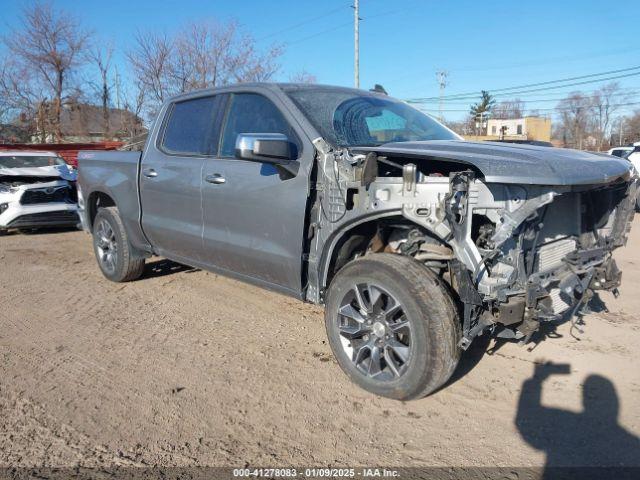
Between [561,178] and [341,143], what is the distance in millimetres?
1475

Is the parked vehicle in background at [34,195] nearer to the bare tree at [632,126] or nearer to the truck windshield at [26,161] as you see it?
the truck windshield at [26,161]

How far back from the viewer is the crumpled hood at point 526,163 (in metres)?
2.76

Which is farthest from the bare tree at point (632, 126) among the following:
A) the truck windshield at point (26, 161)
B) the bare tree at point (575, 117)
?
the truck windshield at point (26, 161)

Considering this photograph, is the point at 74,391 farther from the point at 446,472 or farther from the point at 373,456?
the point at 446,472

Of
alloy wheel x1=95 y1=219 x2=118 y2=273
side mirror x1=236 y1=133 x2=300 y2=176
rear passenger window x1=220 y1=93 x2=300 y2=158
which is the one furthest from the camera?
alloy wheel x1=95 y1=219 x2=118 y2=273

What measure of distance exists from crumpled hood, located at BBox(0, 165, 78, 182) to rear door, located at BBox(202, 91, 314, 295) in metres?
6.43

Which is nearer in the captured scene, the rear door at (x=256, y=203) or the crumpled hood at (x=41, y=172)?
the rear door at (x=256, y=203)

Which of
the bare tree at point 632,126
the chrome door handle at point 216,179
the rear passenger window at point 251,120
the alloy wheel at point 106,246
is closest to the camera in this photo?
the rear passenger window at point 251,120

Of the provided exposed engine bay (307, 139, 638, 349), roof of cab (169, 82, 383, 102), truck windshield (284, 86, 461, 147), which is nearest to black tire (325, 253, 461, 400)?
exposed engine bay (307, 139, 638, 349)

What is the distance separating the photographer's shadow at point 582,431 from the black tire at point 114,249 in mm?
4084

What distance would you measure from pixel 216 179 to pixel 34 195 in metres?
6.91

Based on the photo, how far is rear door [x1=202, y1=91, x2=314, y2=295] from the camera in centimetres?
373

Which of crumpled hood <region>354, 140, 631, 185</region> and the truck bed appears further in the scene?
the truck bed

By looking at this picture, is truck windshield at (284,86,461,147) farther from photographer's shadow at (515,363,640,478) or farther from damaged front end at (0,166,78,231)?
damaged front end at (0,166,78,231)
